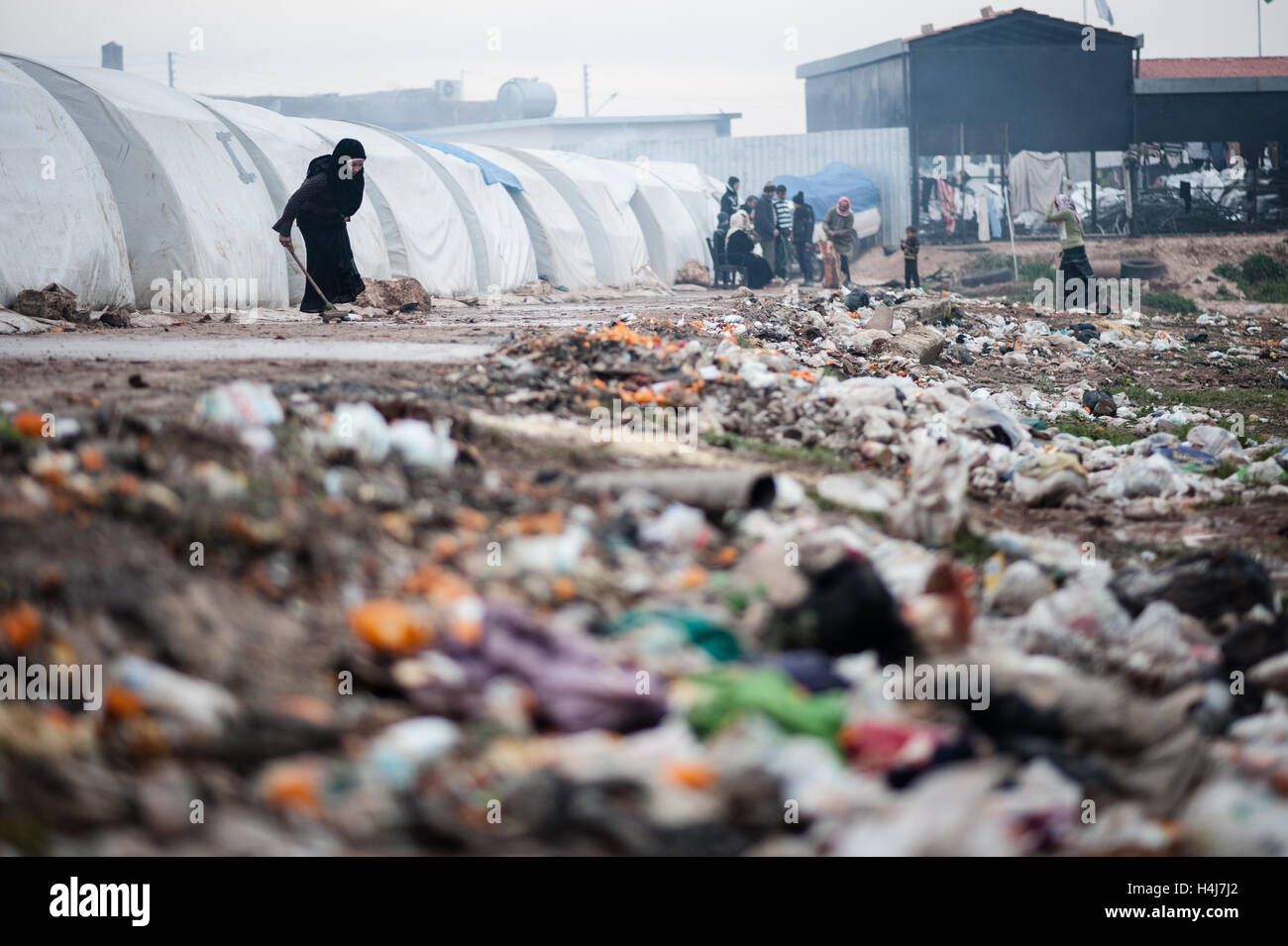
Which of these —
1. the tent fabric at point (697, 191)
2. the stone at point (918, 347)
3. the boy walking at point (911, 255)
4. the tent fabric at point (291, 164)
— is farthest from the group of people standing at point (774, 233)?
the stone at point (918, 347)

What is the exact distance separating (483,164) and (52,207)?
984 centimetres

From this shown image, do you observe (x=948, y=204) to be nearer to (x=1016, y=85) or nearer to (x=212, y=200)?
(x=1016, y=85)

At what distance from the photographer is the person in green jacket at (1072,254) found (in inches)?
618

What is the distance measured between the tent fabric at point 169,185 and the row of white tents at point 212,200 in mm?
15

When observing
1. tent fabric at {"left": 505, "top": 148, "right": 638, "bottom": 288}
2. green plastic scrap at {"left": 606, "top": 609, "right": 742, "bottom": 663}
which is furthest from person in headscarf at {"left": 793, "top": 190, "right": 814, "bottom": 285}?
green plastic scrap at {"left": 606, "top": 609, "right": 742, "bottom": 663}

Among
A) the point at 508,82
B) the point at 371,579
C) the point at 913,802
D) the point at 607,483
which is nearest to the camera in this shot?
the point at 913,802

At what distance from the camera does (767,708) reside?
9.16 feet

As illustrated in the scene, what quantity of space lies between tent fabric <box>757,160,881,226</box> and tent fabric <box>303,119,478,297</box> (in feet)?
36.6

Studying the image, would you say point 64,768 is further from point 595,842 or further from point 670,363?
Result: point 670,363

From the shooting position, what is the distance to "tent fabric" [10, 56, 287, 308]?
11477 mm

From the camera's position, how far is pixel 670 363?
24.2 feet

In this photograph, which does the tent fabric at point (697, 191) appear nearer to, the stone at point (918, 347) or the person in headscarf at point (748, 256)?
Result: the person in headscarf at point (748, 256)

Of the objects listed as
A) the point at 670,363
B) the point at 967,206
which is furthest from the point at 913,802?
the point at 967,206
